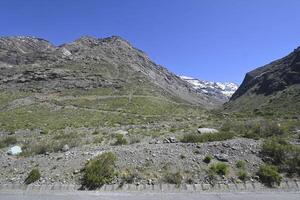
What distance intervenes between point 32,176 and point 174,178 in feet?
20.5

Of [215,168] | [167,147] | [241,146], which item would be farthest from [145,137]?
[215,168]

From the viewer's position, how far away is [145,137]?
82.6 feet

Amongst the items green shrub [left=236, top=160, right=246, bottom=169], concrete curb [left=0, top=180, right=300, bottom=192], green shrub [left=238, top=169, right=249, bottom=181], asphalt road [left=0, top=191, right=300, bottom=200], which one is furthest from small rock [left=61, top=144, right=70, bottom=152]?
green shrub [left=238, top=169, right=249, bottom=181]

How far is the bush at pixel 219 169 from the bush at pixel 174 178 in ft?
4.60

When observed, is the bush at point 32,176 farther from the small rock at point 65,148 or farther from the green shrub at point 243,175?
the green shrub at point 243,175

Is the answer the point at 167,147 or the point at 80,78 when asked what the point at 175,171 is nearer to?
the point at 167,147

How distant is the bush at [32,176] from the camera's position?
44.5 ft

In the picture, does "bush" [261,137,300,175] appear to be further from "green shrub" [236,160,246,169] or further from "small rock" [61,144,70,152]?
"small rock" [61,144,70,152]

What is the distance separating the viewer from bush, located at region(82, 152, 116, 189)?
42.2ft

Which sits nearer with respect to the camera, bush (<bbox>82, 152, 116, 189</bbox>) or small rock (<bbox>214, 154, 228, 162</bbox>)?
bush (<bbox>82, 152, 116, 189</bbox>)

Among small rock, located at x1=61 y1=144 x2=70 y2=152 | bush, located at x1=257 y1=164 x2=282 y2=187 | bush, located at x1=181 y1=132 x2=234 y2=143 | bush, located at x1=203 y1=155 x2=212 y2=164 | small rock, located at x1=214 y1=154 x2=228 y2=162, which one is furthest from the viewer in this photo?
small rock, located at x1=61 y1=144 x2=70 y2=152

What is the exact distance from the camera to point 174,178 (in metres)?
13.0

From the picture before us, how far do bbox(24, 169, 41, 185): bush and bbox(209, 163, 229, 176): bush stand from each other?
24.9 ft

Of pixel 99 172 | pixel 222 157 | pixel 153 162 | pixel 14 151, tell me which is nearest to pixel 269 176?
pixel 222 157
